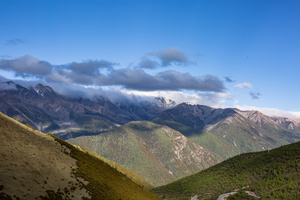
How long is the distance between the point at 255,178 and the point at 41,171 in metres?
85.2

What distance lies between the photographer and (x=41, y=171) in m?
48.4

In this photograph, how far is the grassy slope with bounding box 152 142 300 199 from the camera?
78312 millimetres

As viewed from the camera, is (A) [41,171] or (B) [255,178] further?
(B) [255,178]

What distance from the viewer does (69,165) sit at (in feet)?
200

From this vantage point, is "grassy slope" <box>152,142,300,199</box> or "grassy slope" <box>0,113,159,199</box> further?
"grassy slope" <box>152,142,300,199</box>

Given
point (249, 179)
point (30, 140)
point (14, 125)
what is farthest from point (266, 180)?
point (14, 125)

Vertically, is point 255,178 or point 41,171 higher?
point 255,178

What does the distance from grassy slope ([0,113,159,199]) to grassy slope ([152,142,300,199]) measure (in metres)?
52.2

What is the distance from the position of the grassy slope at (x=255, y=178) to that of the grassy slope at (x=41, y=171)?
5220 cm

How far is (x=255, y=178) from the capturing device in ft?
314

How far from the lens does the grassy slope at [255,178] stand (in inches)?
3083

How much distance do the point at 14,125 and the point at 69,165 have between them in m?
19.1

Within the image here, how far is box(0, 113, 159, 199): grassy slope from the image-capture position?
4025 centimetres

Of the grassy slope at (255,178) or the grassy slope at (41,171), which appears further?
the grassy slope at (255,178)
